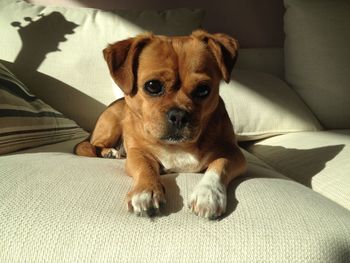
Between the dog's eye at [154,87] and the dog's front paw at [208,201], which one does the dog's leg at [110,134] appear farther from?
the dog's front paw at [208,201]

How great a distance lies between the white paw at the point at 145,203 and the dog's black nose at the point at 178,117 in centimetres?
25

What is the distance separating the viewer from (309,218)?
29.0 inches

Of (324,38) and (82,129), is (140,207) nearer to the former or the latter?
(82,129)

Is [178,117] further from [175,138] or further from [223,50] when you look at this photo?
[223,50]

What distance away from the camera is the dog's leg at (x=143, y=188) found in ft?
2.44

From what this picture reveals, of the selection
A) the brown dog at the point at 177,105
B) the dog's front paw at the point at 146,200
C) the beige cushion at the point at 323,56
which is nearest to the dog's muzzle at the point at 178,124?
the brown dog at the point at 177,105

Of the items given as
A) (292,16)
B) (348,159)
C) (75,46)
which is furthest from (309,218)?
(292,16)

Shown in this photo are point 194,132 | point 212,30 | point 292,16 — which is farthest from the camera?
point 212,30

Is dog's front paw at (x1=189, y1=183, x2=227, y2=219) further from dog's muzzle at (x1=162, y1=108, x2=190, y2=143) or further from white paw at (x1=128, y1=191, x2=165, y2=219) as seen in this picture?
dog's muzzle at (x1=162, y1=108, x2=190, y2=143)

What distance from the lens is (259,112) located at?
5.58 feet

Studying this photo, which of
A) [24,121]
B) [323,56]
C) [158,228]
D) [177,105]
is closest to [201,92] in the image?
[177,105]

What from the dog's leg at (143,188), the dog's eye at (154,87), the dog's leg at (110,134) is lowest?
the dog's leg at (110,134)

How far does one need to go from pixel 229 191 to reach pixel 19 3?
1.50 metres

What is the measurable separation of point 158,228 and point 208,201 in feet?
0.40
